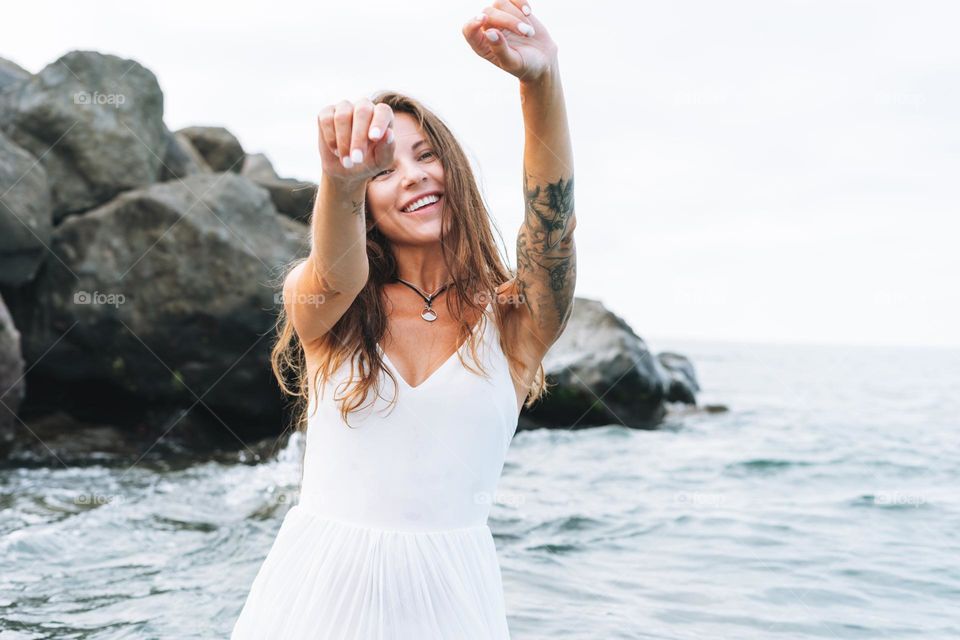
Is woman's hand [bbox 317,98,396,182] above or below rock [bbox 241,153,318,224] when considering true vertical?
below

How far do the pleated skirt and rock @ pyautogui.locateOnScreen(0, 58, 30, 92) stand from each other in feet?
33.8

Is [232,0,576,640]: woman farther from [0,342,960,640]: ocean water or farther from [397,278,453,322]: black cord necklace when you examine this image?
[0,342,960,640]: ocean water

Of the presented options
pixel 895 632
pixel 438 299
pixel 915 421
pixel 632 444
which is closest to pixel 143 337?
pixel 632 444

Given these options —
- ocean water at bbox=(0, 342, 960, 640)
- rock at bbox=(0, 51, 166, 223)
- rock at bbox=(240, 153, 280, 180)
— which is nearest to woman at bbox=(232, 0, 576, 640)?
ocean water at bbox=(0, 342, 960, 640)

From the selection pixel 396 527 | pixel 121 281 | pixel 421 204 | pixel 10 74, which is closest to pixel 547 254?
pixel 421 204

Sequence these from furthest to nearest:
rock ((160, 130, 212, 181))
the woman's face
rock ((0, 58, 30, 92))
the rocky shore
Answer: rock ((160, 130, 212, 181))
rock ((0, 58, 30, 92))
the rocky shore
the woman's face

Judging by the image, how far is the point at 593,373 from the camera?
12742mm

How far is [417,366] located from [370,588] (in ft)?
1.74

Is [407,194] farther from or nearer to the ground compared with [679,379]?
farther from the ground

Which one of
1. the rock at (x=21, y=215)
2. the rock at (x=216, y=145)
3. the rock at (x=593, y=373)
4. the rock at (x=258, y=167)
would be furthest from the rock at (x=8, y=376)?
the rock at (x=258, y=167)

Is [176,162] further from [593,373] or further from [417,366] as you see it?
[417,366]

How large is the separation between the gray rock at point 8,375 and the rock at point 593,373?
227 inches

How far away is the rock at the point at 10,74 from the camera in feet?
37.0

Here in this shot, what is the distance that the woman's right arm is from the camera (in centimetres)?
186
